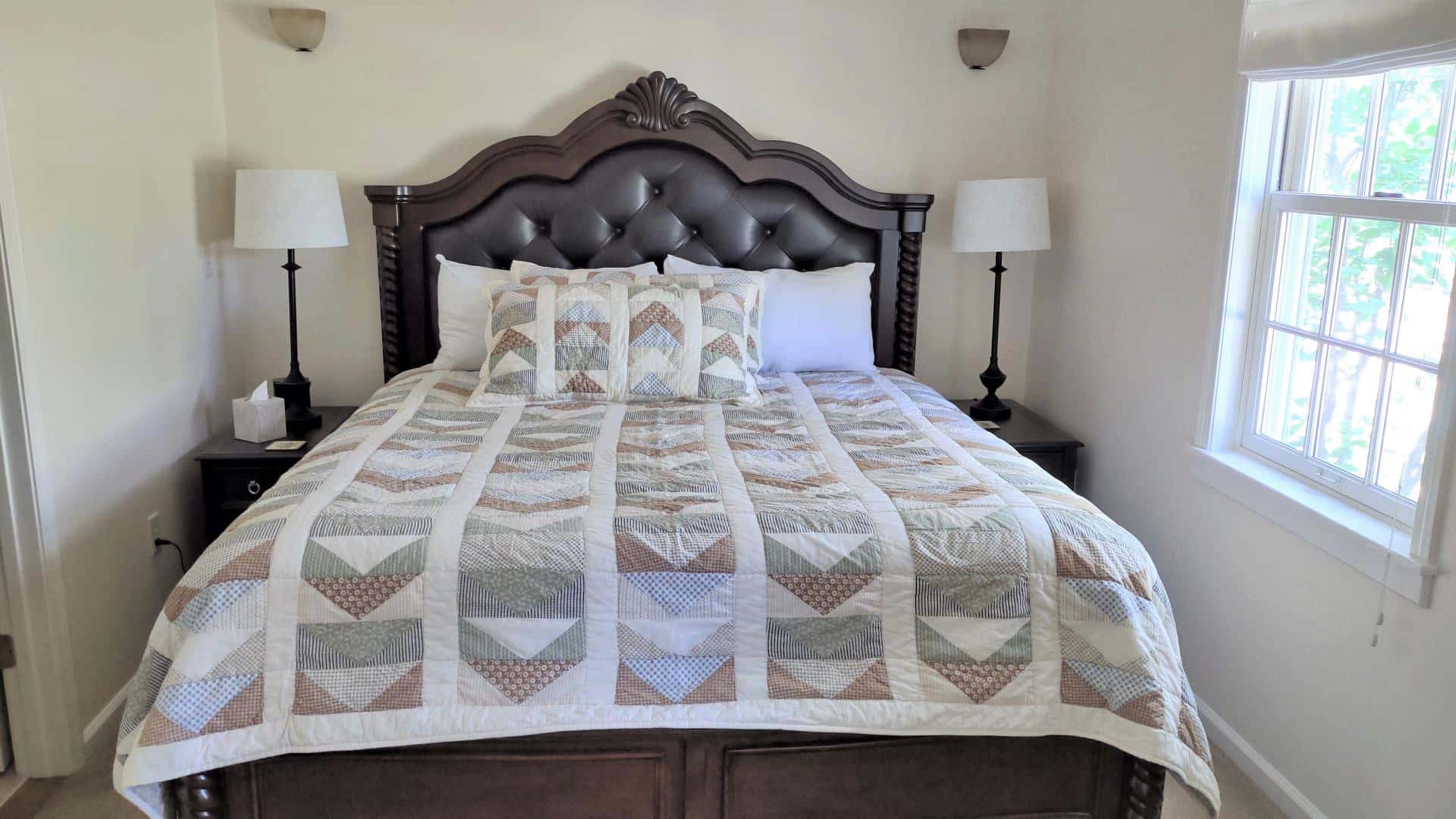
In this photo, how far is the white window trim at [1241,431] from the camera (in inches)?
85.7

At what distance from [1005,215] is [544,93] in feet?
5.14

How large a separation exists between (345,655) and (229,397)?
2067 mm

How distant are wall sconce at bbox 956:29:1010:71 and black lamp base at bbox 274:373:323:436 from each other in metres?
2.43

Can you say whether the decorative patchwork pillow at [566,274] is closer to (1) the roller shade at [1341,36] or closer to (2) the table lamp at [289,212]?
(2) the table lamp at [289,212]

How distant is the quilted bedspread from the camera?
78.2 inches

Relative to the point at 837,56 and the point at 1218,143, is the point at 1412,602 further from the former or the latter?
the point at 837,56

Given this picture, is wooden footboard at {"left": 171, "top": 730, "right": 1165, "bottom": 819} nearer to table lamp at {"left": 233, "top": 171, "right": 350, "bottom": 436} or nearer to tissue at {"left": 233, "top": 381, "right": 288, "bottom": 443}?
tissue at {"left": 233, "top": 381, "right": 288, "bottom": 443}

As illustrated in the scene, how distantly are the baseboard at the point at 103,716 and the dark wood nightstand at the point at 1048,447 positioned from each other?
2.54 metres

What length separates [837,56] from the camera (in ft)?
12.4

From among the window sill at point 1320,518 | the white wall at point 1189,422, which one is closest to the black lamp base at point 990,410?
the white wall at point 1189,422

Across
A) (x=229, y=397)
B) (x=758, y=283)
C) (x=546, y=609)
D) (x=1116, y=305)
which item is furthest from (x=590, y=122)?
(x=546, y=609)

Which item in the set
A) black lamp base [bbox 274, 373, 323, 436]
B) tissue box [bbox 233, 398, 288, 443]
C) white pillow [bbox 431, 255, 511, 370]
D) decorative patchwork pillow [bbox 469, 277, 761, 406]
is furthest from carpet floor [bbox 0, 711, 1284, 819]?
white pillow [bbox 431, 255, 511, 370]

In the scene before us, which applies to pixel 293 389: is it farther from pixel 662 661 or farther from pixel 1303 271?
pixel 1303 271

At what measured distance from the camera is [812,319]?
11.8 feet
